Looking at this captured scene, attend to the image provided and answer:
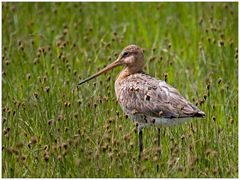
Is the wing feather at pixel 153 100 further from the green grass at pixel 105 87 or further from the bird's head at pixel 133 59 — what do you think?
the bird's head at pixel 133 59

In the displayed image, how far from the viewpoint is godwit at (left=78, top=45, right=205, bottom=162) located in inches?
286

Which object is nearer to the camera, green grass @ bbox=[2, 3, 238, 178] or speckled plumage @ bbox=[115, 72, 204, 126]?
green grass @ bbox=[2, 3, 238, 178]

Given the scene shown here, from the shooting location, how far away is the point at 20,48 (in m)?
9.48

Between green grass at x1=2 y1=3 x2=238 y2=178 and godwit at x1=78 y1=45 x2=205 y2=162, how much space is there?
0.16 m

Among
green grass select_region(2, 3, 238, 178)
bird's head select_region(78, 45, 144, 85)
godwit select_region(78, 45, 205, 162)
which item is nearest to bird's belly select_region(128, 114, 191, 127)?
godwit select_region(78, 45, 205, 162)

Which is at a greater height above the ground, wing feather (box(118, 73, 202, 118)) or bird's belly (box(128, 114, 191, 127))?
wing feather (box(118, 73, 202, 118))

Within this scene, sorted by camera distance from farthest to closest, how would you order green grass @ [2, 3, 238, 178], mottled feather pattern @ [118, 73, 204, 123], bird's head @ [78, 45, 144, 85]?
bird's head @ [78, 45, 144, 85] → mottled feather pattern @ [118, 73, 204, 123] → green grass @ [2, 3, 238, 178]

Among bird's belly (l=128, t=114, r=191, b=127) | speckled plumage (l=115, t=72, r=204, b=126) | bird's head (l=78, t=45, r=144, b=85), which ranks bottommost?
bird's belly (l=128, t=114, r=191, b=127)

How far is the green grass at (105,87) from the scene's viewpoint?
704 centimetres

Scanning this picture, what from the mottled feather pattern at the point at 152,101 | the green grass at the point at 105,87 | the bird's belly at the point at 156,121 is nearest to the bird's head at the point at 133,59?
the green grass at the point at 105,87

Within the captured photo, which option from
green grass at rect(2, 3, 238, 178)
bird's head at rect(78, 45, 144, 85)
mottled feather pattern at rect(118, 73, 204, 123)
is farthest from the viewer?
bird's head at rect(78, 45, 144, 85)

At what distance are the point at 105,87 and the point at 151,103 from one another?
1217mm

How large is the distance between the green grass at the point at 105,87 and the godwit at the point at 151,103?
16cm

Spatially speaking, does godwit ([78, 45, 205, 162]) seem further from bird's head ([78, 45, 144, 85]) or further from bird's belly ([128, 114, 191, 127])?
bird's head ([78, 45, 144, 85])
